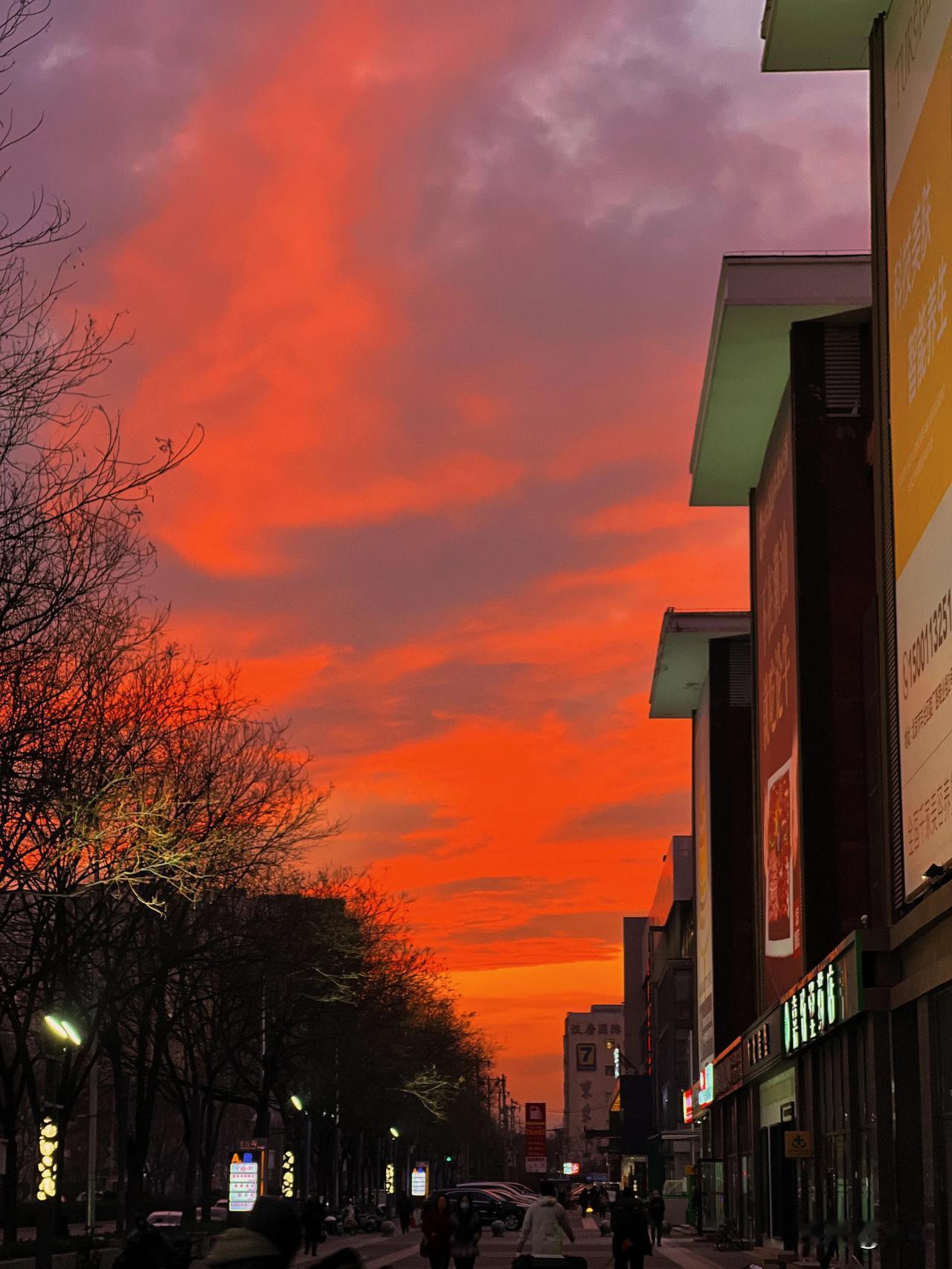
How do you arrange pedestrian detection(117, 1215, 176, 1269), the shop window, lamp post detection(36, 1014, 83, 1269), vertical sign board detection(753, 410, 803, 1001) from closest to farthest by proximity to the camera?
pedestrian detection(117, 1215, 176, 1269)
the shop window
lamp post detection(36, 1014, 83, 1269)
vertical sign board detection(753, 410, 803, 1001)

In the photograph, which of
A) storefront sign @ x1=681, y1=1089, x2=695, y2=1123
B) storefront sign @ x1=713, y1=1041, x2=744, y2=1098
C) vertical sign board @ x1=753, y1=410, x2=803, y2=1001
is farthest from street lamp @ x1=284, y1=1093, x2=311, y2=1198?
vertical sign board @ x1=753, y1=410, x2=803, y2=1001

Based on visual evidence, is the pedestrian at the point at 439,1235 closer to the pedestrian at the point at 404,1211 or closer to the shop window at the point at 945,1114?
the shop window at the point at 945,1114

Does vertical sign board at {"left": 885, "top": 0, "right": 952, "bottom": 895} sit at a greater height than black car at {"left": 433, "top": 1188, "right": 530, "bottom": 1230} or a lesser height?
greater

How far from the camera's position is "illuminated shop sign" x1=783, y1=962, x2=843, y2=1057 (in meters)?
35.8

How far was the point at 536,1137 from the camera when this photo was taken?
530 feet

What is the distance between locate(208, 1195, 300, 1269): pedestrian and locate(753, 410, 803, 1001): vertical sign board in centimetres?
3742

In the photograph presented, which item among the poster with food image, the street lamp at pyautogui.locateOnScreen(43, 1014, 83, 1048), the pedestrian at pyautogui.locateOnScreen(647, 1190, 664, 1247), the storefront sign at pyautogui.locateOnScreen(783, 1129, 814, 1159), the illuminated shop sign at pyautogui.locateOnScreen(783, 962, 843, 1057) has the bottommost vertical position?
the pedestrian at pyautogui.locateOnScreen(647, 1190, 664, 1247)

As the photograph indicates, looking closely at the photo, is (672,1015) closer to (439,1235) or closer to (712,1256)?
(712,1256)

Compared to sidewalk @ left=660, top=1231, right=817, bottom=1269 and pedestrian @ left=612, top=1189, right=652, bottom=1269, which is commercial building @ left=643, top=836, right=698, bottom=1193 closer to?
sidewalk @ left=660, top=1231, right=817, bottom=1269

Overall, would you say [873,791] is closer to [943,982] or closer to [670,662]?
[943,982]

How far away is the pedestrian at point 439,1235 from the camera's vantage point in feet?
112

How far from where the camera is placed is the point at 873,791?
43.1 meters

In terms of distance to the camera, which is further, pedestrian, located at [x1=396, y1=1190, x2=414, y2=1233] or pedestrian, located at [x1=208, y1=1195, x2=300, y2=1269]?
pedestrian, located at [x1=396, y1=1190, x2=414, y2=1233]

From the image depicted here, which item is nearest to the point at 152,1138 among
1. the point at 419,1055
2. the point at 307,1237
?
the point at 419,1055
